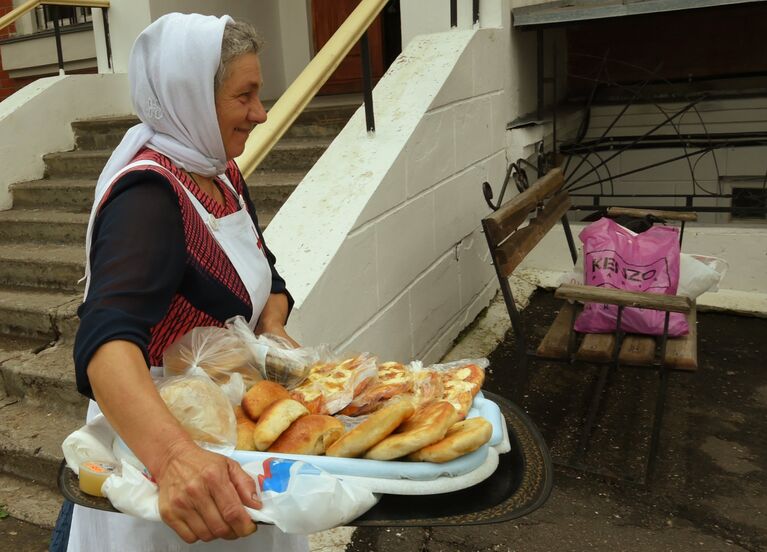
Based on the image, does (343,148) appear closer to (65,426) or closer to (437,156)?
(437,156)

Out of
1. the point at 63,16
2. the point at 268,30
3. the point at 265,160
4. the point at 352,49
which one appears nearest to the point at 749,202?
the point at 352,49

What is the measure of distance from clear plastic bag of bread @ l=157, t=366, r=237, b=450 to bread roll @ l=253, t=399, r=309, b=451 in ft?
0.14

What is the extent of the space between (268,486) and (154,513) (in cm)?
17

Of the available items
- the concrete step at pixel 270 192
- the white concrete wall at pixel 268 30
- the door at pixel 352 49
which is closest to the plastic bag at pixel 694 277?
the concrete step at pixel 270 192

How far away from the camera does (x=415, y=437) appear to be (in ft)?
3.91

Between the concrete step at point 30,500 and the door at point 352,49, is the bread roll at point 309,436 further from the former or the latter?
the door at point 352,49

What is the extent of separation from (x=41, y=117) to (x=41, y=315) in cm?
215

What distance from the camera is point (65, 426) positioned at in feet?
11.0

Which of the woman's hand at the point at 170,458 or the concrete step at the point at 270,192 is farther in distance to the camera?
the concrete step at the point at 270,192

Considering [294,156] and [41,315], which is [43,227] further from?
[294,156]

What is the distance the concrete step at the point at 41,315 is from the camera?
3.78 m

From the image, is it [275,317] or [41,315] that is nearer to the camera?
[275,317]

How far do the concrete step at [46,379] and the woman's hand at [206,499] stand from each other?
8.26 feet

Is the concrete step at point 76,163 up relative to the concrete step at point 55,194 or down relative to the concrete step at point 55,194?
up
